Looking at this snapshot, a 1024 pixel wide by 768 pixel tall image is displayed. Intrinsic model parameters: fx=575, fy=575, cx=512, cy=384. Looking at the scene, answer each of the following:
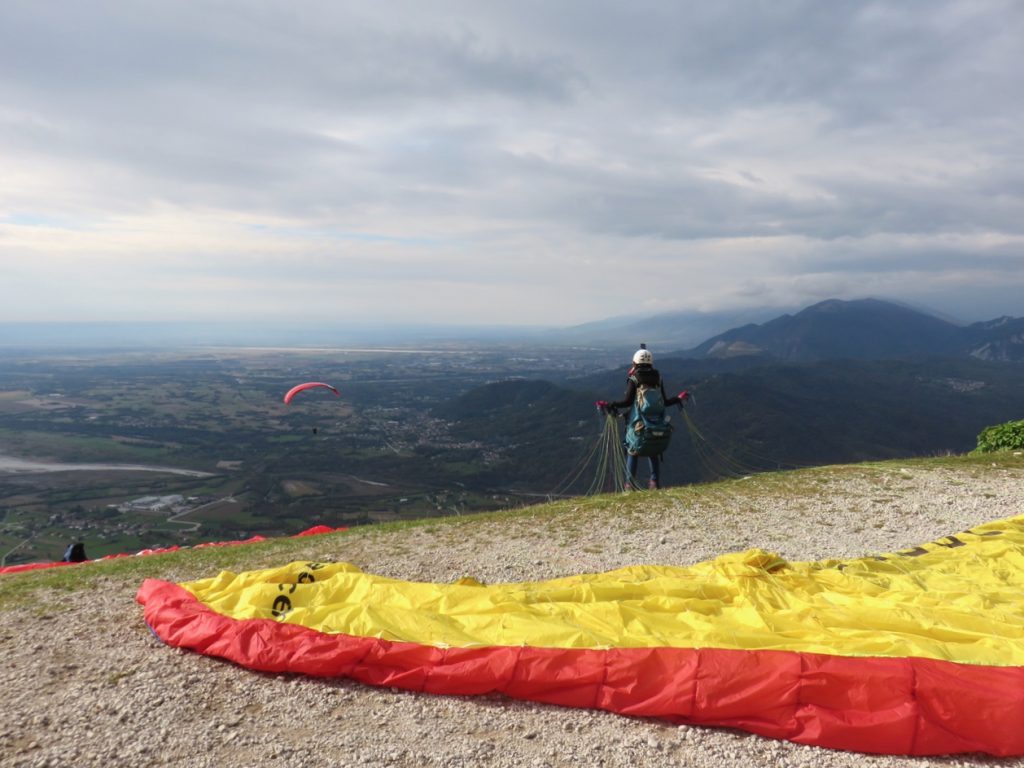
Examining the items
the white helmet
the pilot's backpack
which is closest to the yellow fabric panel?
the pilot's backpack

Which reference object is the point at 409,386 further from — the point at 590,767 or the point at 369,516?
the point at 590,767

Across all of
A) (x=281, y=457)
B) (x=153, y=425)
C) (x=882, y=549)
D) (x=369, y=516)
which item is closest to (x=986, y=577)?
(x=882, y=549)

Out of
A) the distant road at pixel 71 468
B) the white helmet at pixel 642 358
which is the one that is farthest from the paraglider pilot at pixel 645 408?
the distant road at pixel 71 468

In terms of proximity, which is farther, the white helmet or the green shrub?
the green shrub

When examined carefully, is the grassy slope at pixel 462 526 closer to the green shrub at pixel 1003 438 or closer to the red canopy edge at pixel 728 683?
the green shrub at pixel 1003 438

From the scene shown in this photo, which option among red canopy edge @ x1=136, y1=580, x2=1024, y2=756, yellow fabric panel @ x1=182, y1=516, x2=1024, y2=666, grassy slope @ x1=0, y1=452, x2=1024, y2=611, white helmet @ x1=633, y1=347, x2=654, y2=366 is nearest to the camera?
red canopy edge @ x1=136, y1=580, x2=1024, y2=756

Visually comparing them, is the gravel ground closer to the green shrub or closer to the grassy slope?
the grassy slope

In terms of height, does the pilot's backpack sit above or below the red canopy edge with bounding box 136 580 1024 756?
above
